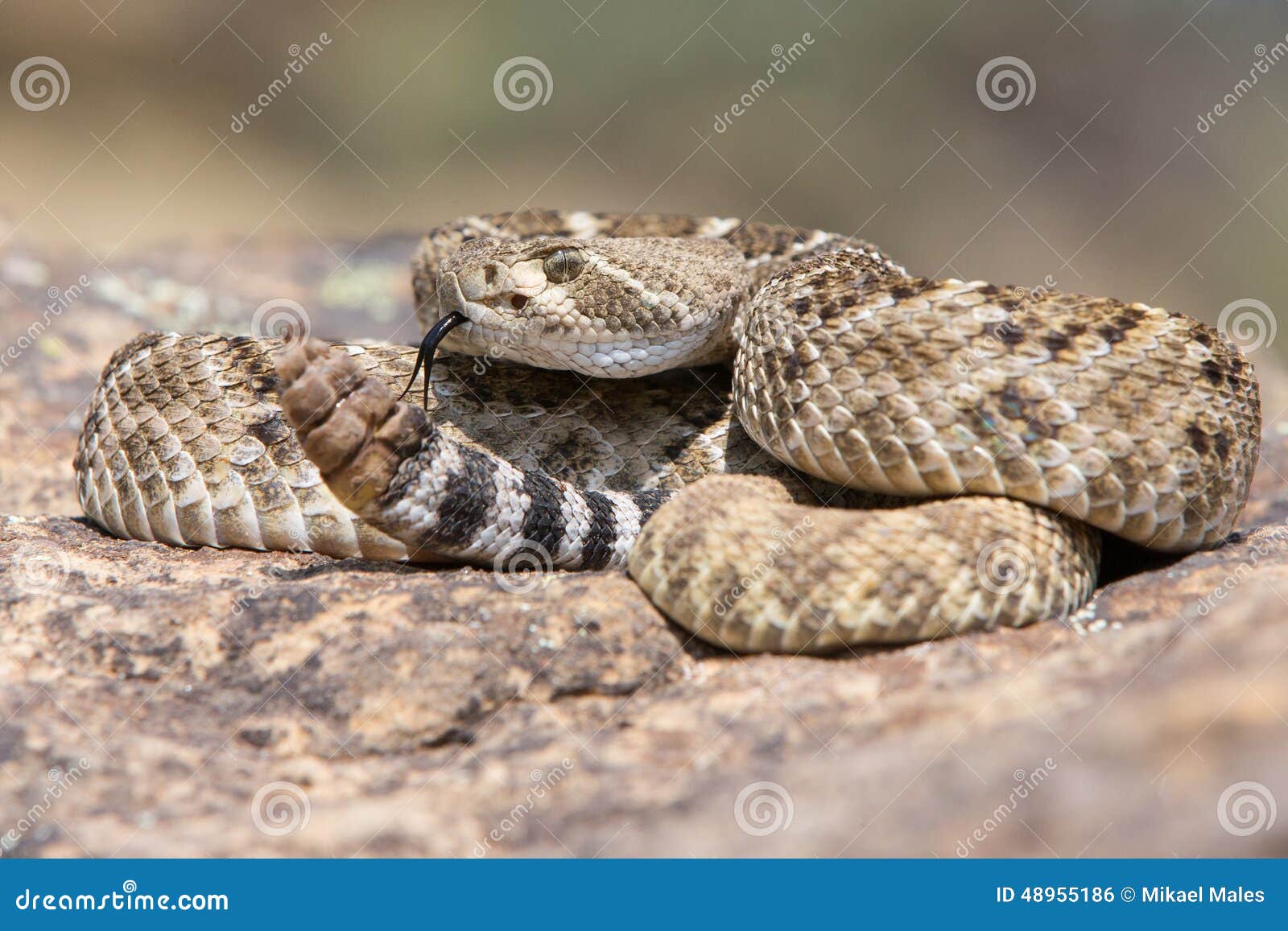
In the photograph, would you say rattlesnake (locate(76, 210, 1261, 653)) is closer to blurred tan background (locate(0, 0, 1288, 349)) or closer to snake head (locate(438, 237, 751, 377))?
snake head (locate(438, 237, 751, 377))

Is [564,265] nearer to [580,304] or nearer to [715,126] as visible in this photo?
[580,304]

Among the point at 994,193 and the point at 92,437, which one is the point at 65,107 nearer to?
the point at 92,437

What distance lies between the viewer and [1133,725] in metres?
2.25

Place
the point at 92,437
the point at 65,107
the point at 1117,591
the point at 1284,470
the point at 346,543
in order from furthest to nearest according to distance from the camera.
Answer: the point at 65,107
the point at 1284,470
the point at 92,437
the point at 346,543
the point at 1117,591

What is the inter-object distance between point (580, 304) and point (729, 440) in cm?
105

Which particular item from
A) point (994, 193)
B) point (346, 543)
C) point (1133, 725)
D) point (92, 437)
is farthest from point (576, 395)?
point (994, 193)

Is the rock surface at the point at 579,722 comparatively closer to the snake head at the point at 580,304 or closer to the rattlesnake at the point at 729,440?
the rattlesnake at the point at 729,440

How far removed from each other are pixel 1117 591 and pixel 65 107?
1205cm

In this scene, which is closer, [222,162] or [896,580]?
[896,580]

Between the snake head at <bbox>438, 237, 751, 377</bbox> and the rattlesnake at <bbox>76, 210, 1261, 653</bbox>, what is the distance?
12 millimetres

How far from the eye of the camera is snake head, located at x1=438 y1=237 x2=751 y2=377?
4539 millimetres

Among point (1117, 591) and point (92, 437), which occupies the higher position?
point (1117, 591)

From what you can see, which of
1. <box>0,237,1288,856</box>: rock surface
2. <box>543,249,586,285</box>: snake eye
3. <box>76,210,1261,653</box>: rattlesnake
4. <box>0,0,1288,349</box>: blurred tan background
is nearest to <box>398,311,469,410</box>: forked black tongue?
<box>76,210,1261,653</box>: rattlesnake

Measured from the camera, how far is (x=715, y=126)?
41.5ft
